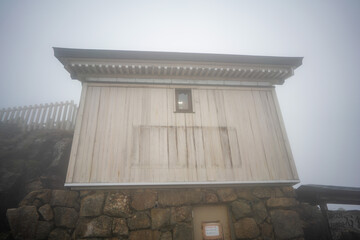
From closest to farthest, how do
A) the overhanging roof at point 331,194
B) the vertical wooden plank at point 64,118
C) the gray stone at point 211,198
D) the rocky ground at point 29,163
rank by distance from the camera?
the gray stone at point 211,198
the rocky ground at point 29,163
the overhanging roof at point 331,194
the vertical wooden plank at point 64,118

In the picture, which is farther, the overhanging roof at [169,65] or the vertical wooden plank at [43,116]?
the vertical wooden plank at [43,116]

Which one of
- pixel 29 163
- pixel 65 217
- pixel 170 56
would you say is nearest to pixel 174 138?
pixel 170 56

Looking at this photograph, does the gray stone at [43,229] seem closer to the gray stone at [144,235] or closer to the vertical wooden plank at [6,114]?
the gray stone at [144,235]

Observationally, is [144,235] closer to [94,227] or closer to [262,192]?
[94,227]

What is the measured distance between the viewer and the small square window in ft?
21.6

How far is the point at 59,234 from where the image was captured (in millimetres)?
4676

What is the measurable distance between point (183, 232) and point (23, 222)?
14.9ft

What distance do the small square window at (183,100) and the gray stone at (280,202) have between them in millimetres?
4224

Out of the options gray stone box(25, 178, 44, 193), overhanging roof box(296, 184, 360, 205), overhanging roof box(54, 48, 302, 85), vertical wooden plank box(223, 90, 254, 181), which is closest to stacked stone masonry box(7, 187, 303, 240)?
vertical wooden plank box(223, 90, 254, 181)

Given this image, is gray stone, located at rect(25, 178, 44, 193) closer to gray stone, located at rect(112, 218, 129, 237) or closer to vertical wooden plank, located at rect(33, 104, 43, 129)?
gray stone, located at rect(112, 218, 129, 237)

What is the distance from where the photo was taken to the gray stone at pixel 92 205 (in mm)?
4832

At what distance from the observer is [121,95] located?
21.3 feet

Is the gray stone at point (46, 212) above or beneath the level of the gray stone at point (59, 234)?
above

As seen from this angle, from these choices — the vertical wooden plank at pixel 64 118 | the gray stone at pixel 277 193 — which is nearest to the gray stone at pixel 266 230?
the gray stone at pixel 277 193
